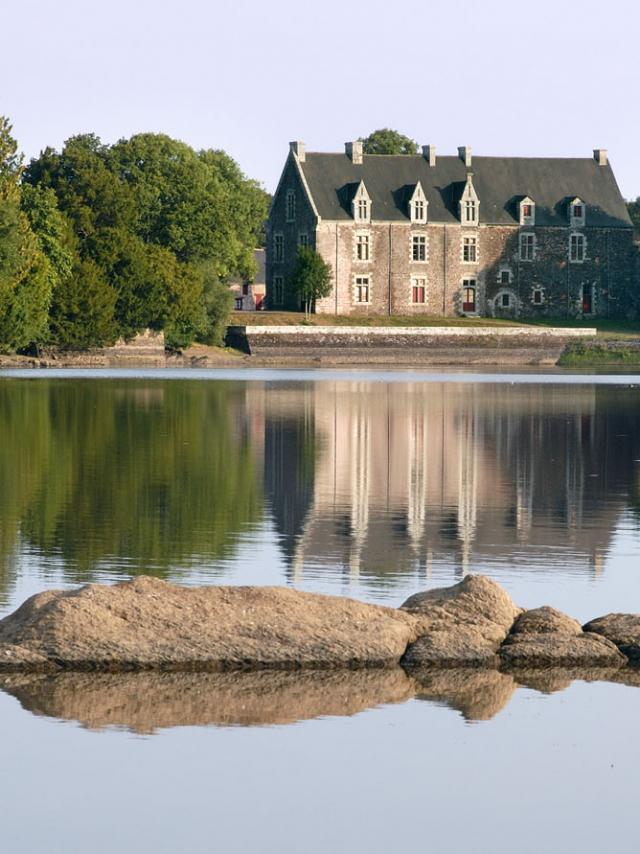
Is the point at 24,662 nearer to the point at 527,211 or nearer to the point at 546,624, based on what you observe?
the point at 546,624

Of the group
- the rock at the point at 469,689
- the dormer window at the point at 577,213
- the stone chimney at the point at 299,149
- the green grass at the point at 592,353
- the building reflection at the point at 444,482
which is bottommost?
the green grass at the point at 592,353

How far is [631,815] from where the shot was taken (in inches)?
462

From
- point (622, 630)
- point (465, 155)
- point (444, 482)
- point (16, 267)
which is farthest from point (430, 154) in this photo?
point (622, 630)

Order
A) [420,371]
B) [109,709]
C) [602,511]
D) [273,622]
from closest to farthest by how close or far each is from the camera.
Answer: [109,709], [273,622], [602,511], [420,371]

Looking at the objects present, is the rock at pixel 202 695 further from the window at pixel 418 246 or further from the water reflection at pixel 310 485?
the window at pixel 418 246

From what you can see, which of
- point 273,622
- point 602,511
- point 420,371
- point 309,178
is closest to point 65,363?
point 420,371

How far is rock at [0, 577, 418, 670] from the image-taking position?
49.3 feet

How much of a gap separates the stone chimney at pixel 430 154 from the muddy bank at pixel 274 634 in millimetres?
111670

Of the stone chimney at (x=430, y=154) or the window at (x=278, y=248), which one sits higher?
the stone chimney at (x=430, y=154)

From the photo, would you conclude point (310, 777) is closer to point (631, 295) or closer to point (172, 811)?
point (172, 811)

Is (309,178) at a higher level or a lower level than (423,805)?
higher

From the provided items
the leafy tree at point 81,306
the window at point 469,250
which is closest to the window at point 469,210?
the window at point 469,250

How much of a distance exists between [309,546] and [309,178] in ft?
327

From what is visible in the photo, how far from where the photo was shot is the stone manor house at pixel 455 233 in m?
122
